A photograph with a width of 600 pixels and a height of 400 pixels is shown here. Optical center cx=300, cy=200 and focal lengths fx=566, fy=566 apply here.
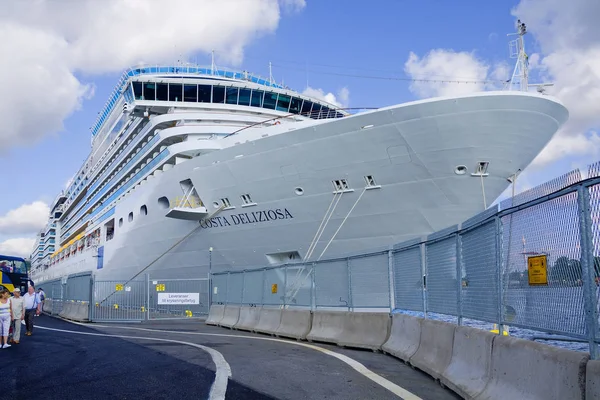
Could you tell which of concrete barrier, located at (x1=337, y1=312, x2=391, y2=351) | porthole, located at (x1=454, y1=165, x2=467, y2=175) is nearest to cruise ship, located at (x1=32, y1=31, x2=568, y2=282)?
porthole, located at (x1=454, y1=165, x2=467, y2=175)

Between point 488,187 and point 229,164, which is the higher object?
point 229,164

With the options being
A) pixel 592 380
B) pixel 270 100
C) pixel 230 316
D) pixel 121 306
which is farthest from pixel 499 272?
pixel 270 100

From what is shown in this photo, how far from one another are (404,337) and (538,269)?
4.49 meters

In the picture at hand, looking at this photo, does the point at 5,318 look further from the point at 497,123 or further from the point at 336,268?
the point at 497,123

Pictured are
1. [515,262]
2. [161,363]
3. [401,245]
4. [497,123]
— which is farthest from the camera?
[497,123]

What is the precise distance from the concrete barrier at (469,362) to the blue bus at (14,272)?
1157 inches

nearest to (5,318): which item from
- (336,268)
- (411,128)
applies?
(336,268)

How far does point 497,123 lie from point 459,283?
30.3 ft

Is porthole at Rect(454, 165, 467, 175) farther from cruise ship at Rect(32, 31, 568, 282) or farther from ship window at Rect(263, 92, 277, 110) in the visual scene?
ship window at Rect(263, 92, 277, 110)

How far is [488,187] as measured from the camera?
52.2ft

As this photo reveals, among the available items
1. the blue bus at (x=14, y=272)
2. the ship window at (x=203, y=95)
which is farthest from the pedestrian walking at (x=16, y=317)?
the blue bus at (x=14, y=272)

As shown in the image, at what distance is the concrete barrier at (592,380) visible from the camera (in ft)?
11.5

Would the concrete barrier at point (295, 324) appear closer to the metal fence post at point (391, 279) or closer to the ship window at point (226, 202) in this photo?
the metal fence post at point (391, 279)

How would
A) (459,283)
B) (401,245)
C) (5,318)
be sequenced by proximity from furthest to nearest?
(5,318), (401,245), (459,283)
